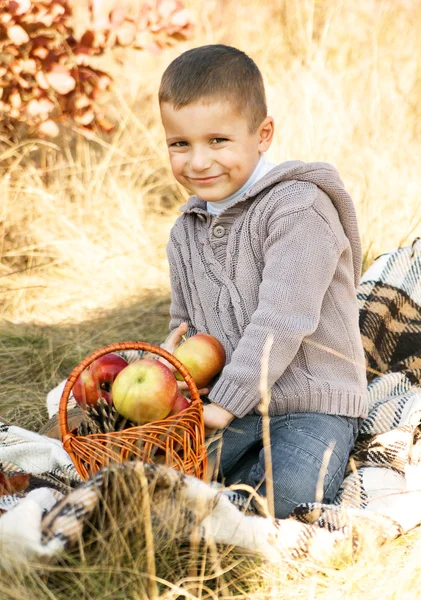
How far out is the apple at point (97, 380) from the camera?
2.08 meters

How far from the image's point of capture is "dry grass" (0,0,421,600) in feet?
12.3

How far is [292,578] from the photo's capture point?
6.00 feet

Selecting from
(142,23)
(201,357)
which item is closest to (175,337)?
(201,357)

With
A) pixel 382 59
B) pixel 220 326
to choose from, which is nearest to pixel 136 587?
pixel 220 326

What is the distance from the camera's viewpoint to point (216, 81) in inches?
86.9

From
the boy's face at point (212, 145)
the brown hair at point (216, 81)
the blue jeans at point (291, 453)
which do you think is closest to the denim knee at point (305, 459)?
the blue jeans at point (291, 453)

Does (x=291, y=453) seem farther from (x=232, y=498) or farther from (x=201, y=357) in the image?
(x=201, y=357)

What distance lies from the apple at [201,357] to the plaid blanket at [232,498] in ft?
1.10

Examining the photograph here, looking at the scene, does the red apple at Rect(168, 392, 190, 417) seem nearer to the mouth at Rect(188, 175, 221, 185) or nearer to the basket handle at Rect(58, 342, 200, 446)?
the basket handle at Rect(58, 342, 200, 446)

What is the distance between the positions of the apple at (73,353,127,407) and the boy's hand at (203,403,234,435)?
29 centimetres

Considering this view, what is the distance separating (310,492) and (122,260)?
2575 millimetres

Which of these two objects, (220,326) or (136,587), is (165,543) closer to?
(136,587)

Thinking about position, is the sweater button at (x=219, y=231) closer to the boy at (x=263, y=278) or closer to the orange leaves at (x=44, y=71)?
the boy at (x=263, y=278)

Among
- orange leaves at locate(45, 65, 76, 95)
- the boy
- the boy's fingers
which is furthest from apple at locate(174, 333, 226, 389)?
A: orange leaves at locate(45, 65, 76, 95)
